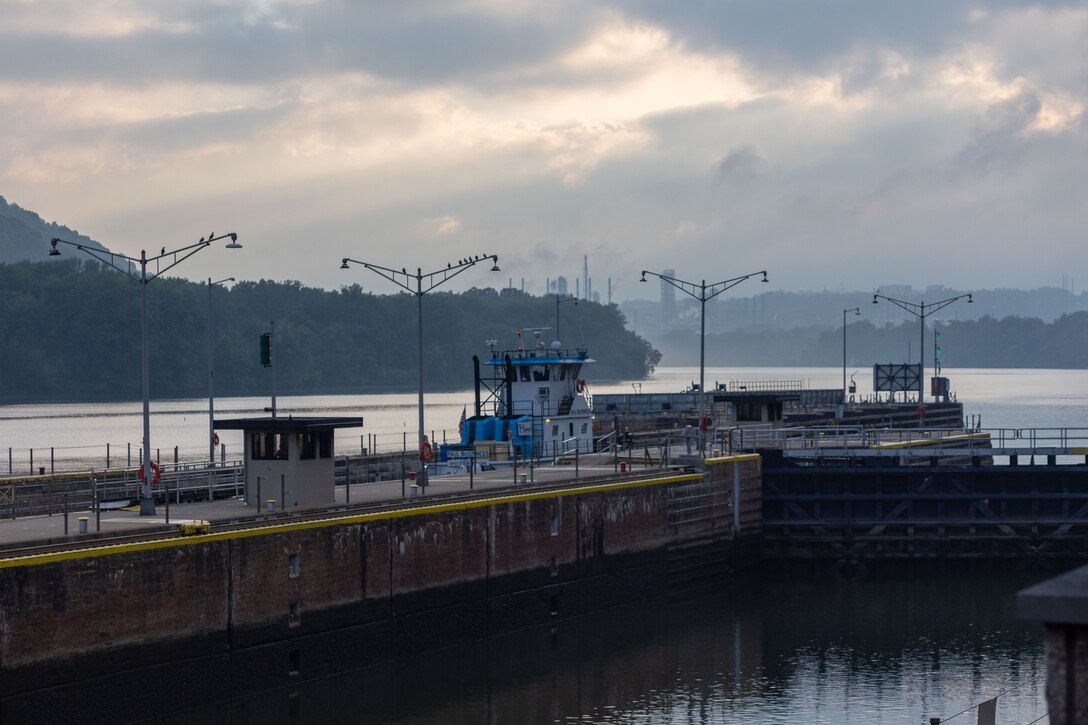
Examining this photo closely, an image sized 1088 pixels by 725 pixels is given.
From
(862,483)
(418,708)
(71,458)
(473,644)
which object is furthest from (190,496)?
(71,458)

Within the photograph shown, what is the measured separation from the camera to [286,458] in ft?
124

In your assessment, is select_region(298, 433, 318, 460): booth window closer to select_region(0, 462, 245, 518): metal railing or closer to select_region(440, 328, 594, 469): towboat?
select_region(0, 462, 245, 518): metal railing

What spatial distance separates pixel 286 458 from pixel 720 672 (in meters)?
11.8

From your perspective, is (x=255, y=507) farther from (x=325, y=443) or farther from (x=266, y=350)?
(x=266, y=350)

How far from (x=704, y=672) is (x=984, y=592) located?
46.9ft

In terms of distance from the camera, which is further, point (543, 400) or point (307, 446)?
point (543, 400)

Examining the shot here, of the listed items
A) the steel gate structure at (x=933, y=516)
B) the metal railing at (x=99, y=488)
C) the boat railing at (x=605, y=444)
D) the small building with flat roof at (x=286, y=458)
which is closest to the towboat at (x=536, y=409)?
the boat railing at (x=605, y=444)

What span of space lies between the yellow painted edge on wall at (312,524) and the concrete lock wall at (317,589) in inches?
1.8

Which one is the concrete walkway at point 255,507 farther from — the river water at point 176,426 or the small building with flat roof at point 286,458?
the river water at point 176,426

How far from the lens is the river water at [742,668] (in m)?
34.2

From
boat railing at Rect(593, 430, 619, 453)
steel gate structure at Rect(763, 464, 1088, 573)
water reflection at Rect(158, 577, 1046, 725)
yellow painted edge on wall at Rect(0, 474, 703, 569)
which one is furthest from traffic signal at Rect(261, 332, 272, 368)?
water reflection at Rect(158, 577, 1046, 725)

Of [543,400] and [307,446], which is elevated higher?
[543,400]

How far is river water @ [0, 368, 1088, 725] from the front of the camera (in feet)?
112

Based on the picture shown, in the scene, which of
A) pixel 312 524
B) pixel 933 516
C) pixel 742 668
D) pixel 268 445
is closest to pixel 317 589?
pixel 312 524
